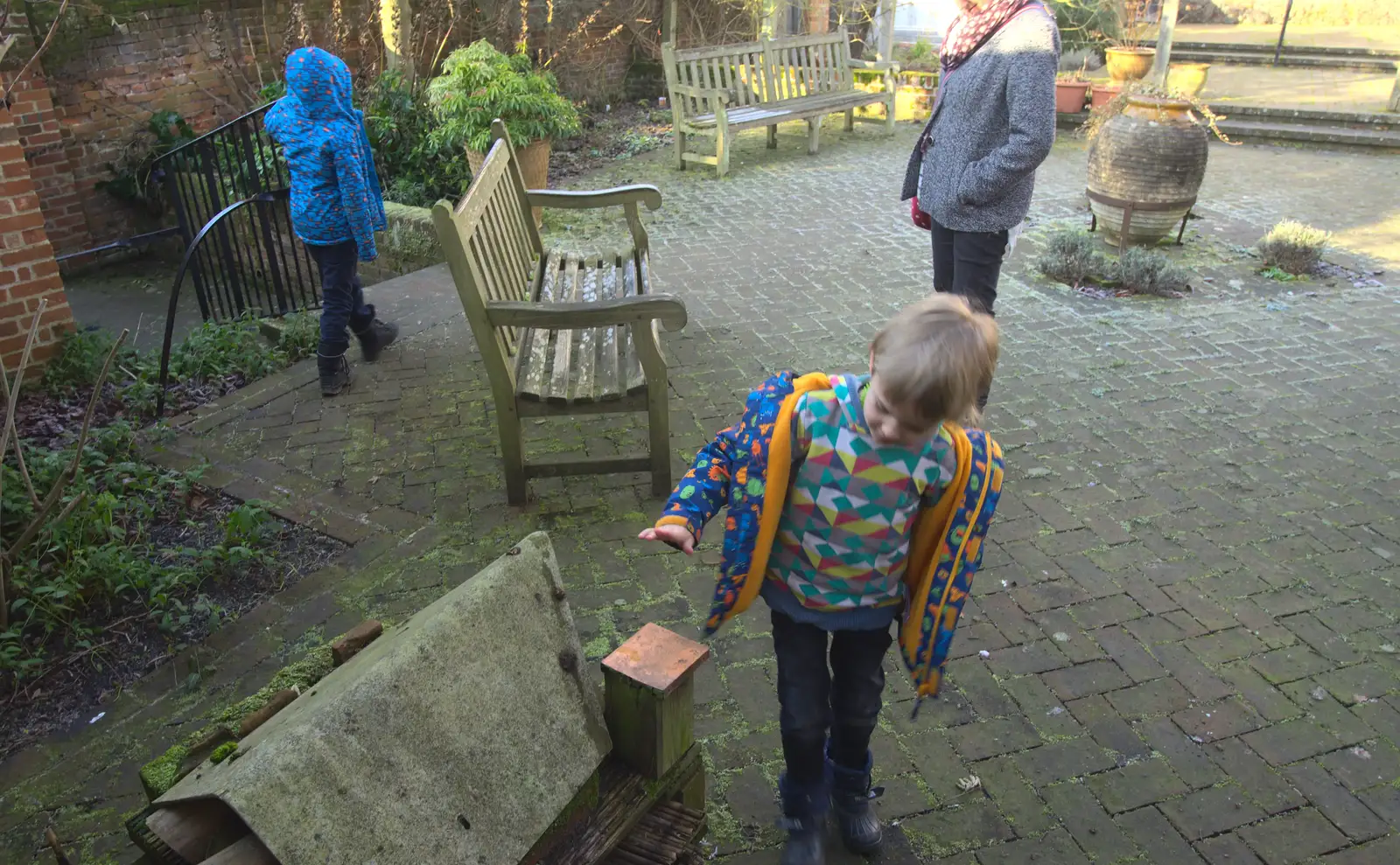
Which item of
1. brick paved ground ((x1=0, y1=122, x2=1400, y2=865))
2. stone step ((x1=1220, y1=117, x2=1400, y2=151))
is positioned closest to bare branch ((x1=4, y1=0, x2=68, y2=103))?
brick paved ground ((x1=0, y1=122, x2=1400, y2=865))

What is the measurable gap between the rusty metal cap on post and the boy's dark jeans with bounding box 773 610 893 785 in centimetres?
26

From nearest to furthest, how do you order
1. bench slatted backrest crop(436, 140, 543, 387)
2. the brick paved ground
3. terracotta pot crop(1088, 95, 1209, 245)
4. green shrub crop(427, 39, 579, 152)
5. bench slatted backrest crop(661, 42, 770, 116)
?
the brick paved ground
bench slatted backrest crop(436, 140, 543, 387)
terracotta pot crop(1088, 95, 1209, 245)
green shrub crop(427, 39, 579, 152)
bench slatted backrest crop(661, 42, 770, 116)

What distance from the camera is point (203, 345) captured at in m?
5.33

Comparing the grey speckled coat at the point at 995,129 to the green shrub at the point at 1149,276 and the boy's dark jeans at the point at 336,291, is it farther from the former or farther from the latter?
the boy's dark jeans at the point at 336,291

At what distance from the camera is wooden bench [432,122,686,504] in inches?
139

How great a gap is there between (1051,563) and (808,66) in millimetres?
8020

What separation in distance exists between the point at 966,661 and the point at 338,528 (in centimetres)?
239

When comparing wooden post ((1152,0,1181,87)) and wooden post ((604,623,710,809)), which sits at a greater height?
wooden post ((1152,0,1181,87))

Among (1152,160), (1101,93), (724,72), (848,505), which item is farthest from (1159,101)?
(848,505)

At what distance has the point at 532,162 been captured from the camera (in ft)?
25.4

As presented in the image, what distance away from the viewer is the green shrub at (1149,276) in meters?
6.07

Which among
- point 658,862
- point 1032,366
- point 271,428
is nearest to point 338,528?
point 271,428

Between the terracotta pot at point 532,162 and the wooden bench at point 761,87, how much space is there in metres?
1.79

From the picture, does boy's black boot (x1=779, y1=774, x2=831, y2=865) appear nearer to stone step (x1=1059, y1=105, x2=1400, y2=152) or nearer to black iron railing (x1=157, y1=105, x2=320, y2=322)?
black iron railing (x1=157, y1=105, x2=320, y2=322)
